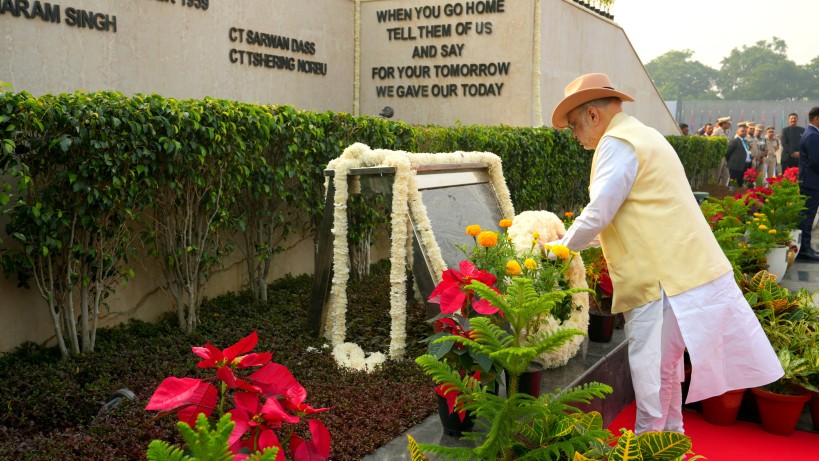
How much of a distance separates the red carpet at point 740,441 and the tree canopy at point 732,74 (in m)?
101

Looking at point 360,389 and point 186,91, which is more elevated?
point 186,91

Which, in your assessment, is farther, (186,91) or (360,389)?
(186,91)

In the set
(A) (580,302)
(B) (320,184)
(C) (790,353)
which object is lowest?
(C) (790,353)

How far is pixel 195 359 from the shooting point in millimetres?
4250

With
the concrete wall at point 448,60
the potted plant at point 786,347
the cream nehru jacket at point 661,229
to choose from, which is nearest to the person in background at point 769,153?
the concrete wall at point 448,60

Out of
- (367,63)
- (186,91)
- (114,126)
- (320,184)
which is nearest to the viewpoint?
(114,126)

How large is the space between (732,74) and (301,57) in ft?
367

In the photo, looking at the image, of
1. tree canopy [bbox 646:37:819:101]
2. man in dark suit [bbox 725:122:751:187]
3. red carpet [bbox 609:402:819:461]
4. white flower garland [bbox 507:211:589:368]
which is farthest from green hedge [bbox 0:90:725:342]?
tree canopy [bbox 646:37:819:101]

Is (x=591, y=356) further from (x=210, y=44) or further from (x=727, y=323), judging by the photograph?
(x=210, y=44)

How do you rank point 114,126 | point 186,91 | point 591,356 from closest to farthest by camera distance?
point 114,126 → point 591,356 → point 186,91

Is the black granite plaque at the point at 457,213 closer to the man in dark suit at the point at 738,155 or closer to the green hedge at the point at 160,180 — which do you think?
the green hedge at the point at 160,180

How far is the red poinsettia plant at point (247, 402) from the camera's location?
1497 mm

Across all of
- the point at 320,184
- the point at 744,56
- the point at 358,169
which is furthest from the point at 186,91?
the point at 744,56

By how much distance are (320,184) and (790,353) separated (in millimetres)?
3726
